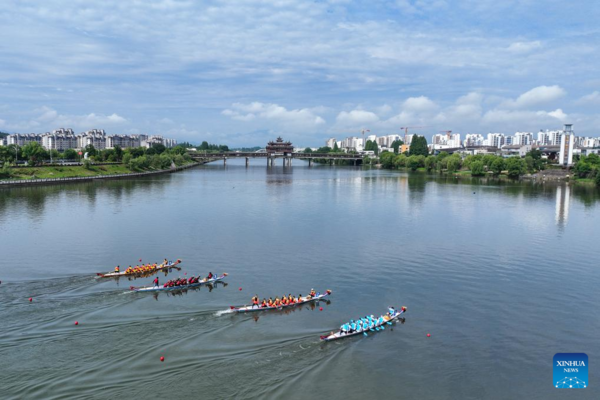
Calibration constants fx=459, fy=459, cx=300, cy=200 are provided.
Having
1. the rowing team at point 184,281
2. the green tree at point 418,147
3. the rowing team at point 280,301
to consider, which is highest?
the green tree at point 418,147

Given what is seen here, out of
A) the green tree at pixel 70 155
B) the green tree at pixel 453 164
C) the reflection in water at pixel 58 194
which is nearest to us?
the reflection in water at pixel 58 194

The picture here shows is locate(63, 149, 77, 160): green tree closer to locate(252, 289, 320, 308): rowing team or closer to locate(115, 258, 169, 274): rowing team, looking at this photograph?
locate(115, 258, 169, 274): rowing team

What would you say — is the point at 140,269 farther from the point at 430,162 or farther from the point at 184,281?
the point at 430,162

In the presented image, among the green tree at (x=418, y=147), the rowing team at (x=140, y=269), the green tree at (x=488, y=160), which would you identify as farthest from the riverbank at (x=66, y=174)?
the green tree at (x=418, y=147)

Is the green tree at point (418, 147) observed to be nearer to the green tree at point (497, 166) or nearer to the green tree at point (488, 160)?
the green tree at point (488, 160)

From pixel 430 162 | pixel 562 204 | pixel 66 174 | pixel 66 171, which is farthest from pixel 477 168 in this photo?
pixel 66 171

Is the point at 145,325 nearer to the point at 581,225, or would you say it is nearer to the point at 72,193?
the point at 581,225

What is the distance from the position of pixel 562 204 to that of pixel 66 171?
87.5 meters

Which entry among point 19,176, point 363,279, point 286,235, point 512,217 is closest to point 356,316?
point 363,279

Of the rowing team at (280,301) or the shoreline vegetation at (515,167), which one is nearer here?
the rowing team at (280,301)

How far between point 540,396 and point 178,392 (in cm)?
1373

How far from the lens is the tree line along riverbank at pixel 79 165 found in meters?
81.9

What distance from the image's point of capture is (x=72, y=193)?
6919cm

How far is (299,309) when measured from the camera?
81.6 ft
